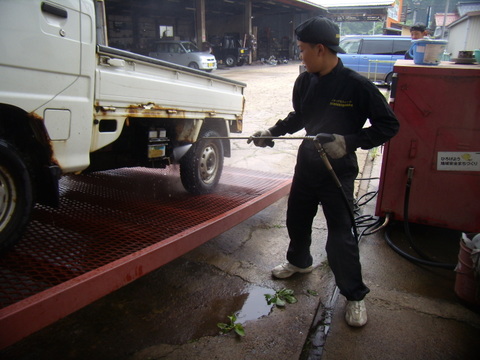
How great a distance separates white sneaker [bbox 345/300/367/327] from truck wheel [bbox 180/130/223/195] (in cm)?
176

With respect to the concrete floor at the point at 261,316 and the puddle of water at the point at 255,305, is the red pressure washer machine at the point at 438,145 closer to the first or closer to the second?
the concrete floor at the point at 261,316

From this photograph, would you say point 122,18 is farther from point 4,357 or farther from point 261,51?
point 4,357

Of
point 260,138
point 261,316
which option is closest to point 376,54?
point 260,138

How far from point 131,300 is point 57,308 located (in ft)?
3.12

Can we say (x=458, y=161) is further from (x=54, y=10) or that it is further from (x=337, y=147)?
(x=54, y=10)

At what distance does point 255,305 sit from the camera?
269 cm

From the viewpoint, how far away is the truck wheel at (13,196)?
2018 mm

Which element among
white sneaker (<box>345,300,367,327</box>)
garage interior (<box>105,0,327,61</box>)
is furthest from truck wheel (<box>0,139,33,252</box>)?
garage interior (<box>105,0,327,61</box>)

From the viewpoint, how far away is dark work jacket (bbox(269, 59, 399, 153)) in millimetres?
2271

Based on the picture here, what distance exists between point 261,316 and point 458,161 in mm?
2111

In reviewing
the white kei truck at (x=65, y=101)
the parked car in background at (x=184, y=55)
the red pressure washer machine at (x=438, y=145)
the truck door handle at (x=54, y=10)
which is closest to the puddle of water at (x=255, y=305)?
the white kei truck at (x=65, y=101)

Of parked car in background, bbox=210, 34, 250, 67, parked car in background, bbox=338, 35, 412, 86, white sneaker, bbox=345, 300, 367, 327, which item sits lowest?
white sneaker, bbox=345, 300, 367, 327

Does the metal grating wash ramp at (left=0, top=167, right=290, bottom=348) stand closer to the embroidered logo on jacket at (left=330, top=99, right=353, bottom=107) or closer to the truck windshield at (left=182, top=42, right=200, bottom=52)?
the embroidered logo on jacket at (left=330, top=99, right=353, bottom=107)

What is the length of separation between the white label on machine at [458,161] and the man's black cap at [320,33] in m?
1.59
